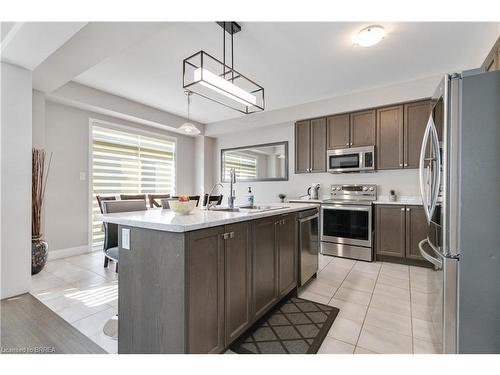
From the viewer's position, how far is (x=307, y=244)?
254cm

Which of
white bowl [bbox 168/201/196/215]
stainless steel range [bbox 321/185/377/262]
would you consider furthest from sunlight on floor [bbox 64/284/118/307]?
stainless steel range [bbox 321/185/377/262]

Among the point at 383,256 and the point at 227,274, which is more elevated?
the point at 227,274

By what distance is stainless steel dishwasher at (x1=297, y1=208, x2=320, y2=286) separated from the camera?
2398 mm

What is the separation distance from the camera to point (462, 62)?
287 cm

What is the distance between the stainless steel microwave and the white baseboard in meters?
4.30

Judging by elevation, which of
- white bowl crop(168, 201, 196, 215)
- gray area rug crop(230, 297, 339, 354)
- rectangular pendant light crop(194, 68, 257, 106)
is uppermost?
Result: rectangular pendant light crop(194, 68, 257, 106)

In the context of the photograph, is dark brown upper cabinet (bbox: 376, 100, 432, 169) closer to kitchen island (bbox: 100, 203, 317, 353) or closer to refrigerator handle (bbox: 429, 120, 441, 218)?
refrigerator handle (bbox: 429, 120, 441, 218)

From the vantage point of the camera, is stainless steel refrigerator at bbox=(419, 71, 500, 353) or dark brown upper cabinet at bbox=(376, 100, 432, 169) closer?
stainless steel refrigerator at bbox=(419, 71, 500, 353)

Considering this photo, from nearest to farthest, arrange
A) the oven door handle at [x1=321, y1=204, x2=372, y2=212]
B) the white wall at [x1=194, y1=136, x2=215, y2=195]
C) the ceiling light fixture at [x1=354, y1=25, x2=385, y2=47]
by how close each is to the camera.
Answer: the ceiling light fixture at [x1=354, y1=25, x2=385, y2=47]
the oven door handle at [x1=321, y1=204, x2=372, y2=212]
the white wall at [x1=194, y1=136, x2=215, y2=195]

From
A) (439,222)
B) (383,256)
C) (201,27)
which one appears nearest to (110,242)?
(201,27)

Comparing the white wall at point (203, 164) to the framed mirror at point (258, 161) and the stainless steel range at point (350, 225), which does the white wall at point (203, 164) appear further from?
the stainless steel range at point (350, 225)
